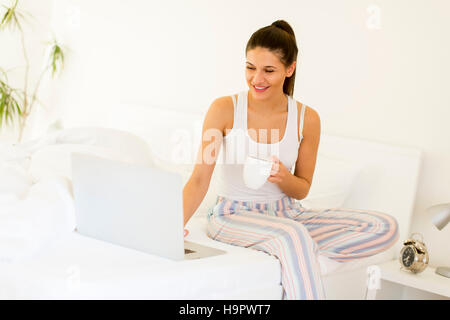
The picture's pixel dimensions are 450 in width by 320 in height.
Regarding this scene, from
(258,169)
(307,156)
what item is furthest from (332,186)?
(258,169)

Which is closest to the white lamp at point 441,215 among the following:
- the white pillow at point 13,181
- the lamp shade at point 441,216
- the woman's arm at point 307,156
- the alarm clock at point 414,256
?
the lamp shade at point 441,216

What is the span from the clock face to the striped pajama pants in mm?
479

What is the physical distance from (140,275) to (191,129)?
6.88 feet

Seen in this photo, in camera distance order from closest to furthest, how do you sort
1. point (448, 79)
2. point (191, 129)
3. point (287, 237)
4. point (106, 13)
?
point (287, 237), point (448, 79), point (191, 129), point (106, 13)

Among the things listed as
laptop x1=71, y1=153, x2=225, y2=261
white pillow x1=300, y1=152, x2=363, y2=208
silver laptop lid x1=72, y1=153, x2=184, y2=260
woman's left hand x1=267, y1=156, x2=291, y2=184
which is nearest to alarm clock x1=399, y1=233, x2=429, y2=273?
white pillow x1=300, y1=152, x2=363, y2=208

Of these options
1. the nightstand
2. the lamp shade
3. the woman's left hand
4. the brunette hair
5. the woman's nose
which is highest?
the brunette hair

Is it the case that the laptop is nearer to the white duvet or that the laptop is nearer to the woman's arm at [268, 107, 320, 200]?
the white duvet

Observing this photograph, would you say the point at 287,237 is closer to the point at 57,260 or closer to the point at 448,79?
the point at 57,260

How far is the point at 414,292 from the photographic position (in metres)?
2.86

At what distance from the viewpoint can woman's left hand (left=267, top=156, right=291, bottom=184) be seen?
6.43 ft

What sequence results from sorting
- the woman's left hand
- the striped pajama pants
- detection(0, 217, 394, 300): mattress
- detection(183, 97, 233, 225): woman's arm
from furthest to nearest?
1. detection(183, 97, 233, 225): woman's arm
2. the woman's left hand
3. the striped pajama pants
4. detection(0, 217, 394, 300): mattress

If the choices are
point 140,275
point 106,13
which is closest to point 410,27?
point 140,275

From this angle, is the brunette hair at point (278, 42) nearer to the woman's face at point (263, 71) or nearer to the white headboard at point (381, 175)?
the woman's face at point (263, 71)

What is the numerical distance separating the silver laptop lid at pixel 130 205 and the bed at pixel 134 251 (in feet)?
0.11
